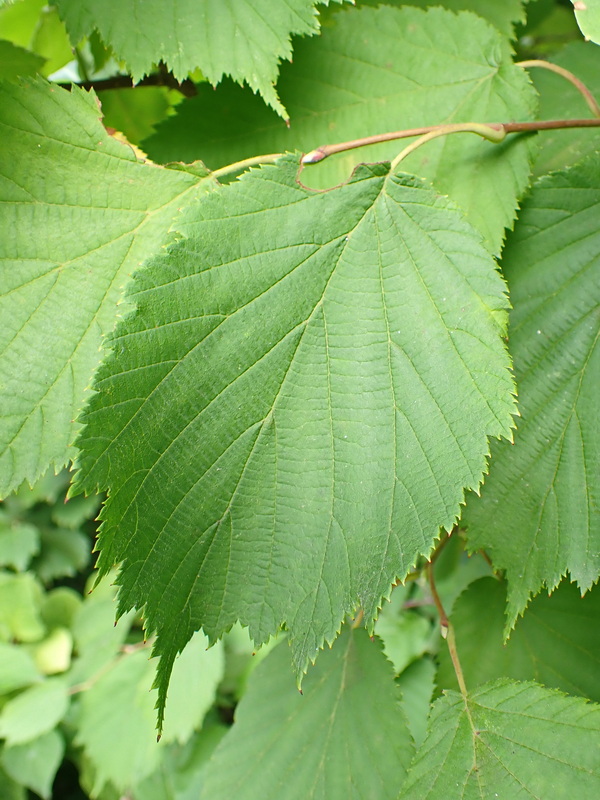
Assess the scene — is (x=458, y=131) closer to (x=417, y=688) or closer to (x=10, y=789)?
(x=417, y=688)

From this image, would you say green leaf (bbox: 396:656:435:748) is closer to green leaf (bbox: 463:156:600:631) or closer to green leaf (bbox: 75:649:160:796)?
green leaf (bbox: 75:649:160:796)

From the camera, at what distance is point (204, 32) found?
2.40 ft

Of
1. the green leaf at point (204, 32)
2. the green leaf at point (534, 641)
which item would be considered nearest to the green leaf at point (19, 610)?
the green leaf at point (534, 641)

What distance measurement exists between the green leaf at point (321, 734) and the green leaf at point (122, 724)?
0.86m

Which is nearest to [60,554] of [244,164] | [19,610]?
[19,610]

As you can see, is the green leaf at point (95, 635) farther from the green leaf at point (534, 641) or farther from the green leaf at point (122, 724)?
the green leaf at point (534, 641)

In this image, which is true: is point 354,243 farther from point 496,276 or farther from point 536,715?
point 536,715

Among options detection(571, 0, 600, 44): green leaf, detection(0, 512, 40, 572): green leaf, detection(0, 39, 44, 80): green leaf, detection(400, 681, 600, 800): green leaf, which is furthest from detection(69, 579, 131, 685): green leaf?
detection(571, 0, 600, 44): green leaf

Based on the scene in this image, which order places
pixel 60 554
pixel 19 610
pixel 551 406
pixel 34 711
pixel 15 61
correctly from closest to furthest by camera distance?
pixel 551 406
pixel 15 61
pixel 34 711
pixel 19 610
pixel 60 554

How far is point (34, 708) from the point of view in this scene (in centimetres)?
198

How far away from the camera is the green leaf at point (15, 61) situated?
871 millimetres

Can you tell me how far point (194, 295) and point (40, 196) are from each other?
22cm

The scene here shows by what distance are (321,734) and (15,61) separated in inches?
40.4

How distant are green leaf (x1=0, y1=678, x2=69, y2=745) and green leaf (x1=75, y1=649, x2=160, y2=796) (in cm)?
9
